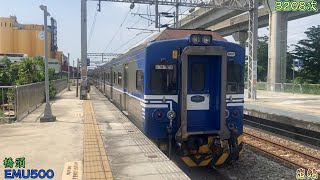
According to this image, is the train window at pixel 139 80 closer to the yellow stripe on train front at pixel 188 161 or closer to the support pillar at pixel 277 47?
the yellow stripe on train front at pixel 188 161

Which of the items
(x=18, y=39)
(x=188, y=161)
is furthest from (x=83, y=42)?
(x=18, y=39)

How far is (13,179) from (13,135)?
4.47m

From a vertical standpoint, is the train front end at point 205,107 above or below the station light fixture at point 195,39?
below

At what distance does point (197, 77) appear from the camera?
8.06m

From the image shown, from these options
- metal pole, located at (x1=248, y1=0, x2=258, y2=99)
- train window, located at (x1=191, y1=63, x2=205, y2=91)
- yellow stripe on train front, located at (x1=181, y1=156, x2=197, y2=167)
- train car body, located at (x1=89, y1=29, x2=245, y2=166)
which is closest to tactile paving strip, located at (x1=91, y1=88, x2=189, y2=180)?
train car body, located at (x1=89, y1=29, x2=245, y2=166)

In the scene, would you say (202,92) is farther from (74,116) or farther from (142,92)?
(74,116)

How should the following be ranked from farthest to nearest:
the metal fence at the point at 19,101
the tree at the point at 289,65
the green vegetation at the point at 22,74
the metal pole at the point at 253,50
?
the tree at the point at 289,65 → the metal pole at the point at 253,50 → the green vegetation at the point at 22,74 → the metal fence at the point at 19,101

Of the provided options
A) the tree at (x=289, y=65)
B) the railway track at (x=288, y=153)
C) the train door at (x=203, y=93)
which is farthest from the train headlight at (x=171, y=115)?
the tree at (x=289, y=65)

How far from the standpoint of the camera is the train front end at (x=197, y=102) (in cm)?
784

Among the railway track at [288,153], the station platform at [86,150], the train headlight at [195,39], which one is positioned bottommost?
the railway track at [288,153]

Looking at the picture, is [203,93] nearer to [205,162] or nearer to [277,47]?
[205,162]

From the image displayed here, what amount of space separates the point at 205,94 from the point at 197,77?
42 cm

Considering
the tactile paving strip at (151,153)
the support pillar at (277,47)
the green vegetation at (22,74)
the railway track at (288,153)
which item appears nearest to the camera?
the tactile paving strip at (151,153)

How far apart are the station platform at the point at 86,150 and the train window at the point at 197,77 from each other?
165 centimetres
